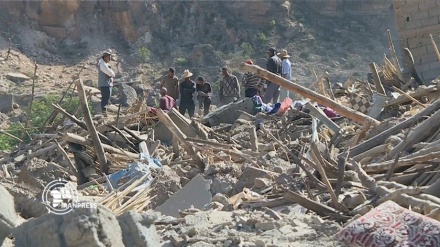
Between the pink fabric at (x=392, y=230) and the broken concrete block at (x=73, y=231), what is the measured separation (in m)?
1.26

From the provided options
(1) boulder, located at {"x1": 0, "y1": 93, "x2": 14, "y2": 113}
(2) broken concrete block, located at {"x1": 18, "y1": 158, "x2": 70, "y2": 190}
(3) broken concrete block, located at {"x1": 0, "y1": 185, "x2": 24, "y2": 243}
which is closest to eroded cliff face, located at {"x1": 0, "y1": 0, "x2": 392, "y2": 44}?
(1) boulder, located at {"x1": 0, "y1": 93, "x2": 14, "y2": 113}

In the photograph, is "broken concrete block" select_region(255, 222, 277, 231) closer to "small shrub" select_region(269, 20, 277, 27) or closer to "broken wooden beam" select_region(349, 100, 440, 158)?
"broken wooden beam" select_region(349, 100, 440, 158)

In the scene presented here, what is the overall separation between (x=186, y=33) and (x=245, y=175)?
27.2 m

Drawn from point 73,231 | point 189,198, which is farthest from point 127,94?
point 73,231

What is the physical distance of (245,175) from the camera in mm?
8062

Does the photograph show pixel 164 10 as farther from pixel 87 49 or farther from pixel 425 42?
pixel 425 42

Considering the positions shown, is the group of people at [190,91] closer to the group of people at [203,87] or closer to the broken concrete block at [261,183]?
the group of people at [203,87]

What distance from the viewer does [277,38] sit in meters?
35.1

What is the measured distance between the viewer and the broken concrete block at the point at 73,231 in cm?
448

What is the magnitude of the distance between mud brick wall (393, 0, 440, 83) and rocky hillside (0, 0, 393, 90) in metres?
18.2

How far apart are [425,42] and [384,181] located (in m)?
7.65

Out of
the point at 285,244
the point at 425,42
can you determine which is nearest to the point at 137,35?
the point at 425,42

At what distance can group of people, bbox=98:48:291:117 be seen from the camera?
13.9 meters

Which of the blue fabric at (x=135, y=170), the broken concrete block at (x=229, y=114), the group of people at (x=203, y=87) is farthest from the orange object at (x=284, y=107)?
the blue fabric at (x=135, y=170)
